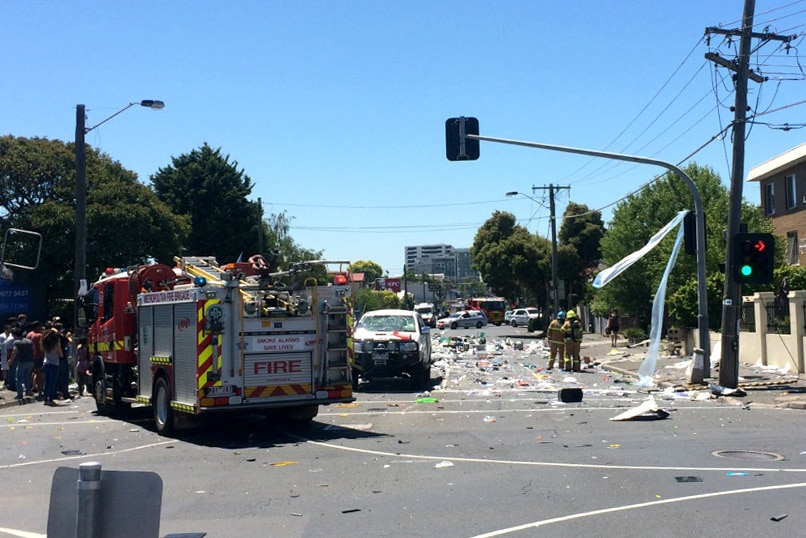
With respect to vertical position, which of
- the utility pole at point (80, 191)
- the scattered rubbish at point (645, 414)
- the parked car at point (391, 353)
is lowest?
the scattered rubbish at point (645, 414)

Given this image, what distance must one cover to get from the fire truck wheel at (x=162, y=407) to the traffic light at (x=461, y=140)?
807 cm

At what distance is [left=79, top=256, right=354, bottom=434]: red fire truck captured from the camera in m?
12.4

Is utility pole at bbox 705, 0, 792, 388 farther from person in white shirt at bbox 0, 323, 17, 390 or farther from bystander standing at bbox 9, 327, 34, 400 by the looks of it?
person in white shirt at bbox 0, 323, 17, 390

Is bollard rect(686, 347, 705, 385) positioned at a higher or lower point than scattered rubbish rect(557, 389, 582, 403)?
higher

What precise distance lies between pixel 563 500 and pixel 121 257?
98.2 ft

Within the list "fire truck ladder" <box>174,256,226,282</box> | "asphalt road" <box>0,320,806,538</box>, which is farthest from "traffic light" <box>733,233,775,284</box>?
"fire truck ladder" <box>174,256,226,282</box>

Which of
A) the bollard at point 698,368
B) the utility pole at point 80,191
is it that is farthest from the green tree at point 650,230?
the utility pole at point 80,191

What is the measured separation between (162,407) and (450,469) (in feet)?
19.3

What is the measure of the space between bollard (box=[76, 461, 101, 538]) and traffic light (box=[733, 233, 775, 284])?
53.0 ft

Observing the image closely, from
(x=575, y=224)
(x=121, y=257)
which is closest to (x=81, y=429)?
(x=121, y=257)

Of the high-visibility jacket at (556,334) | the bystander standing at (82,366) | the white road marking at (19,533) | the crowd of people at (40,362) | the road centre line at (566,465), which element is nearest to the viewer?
the white road marking at (19,533)

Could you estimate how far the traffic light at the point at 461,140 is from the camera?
18.2 m

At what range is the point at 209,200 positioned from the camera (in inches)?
1882

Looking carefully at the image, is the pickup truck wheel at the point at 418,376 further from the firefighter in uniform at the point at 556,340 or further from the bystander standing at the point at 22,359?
the bystander standing at the point at 22,359
